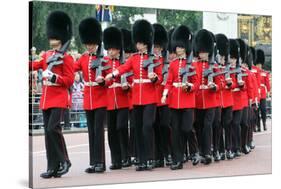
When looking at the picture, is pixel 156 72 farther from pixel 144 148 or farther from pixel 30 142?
pixel 30 142

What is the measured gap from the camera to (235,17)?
35.0 ft

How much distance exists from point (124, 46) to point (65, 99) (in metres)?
1.31

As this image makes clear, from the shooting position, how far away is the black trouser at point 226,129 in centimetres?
1071

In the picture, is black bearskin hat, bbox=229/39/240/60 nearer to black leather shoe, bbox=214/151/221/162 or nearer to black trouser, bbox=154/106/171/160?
black leather shoe, bbox=214/151/221/162

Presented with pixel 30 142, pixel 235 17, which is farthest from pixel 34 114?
pixel 235 17

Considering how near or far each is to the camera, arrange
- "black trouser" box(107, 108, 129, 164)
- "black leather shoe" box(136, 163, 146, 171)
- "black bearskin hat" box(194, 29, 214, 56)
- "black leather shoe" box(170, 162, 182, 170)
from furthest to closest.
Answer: "black bearskin hat" box(194, 29, 214, 56) → "black leather shoe" box(170, 162, 182, 170) → "black leather shoe" box(136, 163, 146, 171) → "black trouser" box(107, 108, 129, 164)

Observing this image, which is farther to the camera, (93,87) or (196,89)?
(196,89)

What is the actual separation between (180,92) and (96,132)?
4.25 ft

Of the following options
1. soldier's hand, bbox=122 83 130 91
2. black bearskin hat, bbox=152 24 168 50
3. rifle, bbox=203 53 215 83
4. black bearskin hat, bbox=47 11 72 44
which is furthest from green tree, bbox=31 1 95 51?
rifle, bbox=203 53 215 83

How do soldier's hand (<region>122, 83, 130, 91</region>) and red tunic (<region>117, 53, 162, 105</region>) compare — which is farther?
soldier's hand (<region>122, 83, 130, 91</region>)

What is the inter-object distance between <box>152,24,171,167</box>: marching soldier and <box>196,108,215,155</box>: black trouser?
1.89 feet

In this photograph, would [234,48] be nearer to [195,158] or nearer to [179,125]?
[179,125]

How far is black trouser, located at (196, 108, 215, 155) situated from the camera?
10273 millimetres

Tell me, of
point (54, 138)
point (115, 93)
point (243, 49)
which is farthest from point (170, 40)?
point (54, 138)
